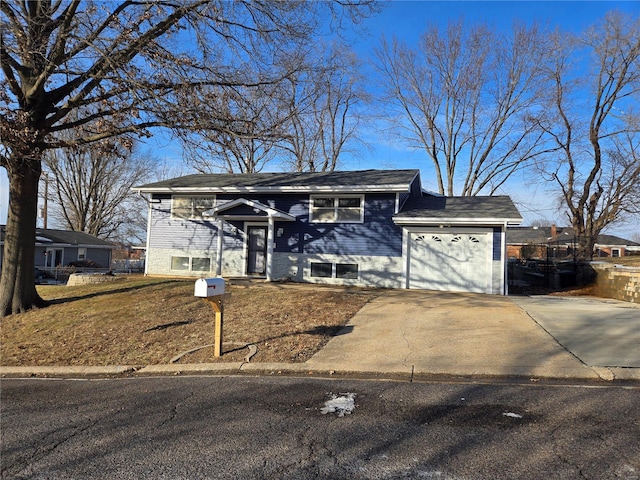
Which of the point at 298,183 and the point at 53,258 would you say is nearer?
the point at 298,183

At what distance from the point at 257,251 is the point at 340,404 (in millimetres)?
13370

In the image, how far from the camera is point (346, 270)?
16.6 meters

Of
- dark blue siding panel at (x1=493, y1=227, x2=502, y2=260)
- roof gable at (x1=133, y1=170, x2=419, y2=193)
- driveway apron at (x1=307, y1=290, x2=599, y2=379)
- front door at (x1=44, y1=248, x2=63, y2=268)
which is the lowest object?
driveway apron at (x1=307, y1=290, x2=599, y2=379)

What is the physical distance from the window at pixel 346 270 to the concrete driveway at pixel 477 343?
5.91m

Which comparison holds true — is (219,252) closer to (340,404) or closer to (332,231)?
(332,231)

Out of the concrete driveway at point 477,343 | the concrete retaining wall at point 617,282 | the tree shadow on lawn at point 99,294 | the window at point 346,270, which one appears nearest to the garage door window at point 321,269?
the window at point 346,270

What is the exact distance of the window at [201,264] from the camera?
59.6 ft

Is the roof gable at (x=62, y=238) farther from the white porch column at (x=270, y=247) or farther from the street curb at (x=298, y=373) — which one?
the street curb at (x=298, y=373)

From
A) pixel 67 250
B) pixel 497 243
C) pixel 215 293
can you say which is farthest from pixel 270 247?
pixel 67 250

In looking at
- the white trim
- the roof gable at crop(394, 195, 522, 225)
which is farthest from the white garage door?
the roof gable at crop(394, 195, 522, 225)

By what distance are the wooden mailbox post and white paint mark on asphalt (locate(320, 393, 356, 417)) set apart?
Answer: 93.4 inches

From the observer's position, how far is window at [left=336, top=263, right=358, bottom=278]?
16.5 m

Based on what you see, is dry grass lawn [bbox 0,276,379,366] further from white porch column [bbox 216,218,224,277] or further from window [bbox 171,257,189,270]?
window [bbox 171,257,189,270]

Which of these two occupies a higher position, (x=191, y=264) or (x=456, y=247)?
(x=456, y=247)
